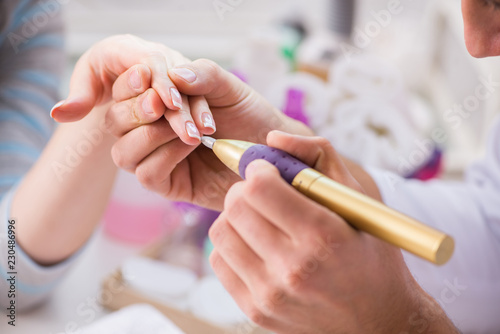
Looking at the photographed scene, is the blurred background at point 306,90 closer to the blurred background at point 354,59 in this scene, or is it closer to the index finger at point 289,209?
the blurred background at point 354,59

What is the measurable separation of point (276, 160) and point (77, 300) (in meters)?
0.35

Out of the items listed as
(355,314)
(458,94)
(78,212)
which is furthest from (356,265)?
(458,94)

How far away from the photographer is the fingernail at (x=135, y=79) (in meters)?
0.39

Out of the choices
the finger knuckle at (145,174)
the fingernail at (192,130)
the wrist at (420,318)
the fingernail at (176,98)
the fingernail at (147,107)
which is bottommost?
the wrist at (420,318)

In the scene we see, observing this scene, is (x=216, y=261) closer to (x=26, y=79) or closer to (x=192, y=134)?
(x=192, y=134)

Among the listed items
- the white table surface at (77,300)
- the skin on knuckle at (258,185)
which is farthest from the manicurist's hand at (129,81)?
the white table surface at (77,300)

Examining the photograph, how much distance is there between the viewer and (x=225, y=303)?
546mm

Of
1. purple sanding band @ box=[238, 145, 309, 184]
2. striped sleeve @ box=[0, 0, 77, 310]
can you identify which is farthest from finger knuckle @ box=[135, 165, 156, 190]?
striped sleeve @ box=[0, 0, 77, 310]

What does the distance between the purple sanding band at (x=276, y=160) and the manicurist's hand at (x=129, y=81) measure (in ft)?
0.19

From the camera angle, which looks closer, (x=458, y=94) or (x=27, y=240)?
(x=27, y=240)

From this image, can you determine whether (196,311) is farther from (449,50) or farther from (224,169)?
(449,50)

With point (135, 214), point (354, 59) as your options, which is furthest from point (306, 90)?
point (135, 214)

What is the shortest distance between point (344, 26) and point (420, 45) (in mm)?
155

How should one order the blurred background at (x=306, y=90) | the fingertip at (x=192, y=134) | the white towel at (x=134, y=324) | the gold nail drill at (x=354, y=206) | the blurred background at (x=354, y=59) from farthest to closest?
the blurred background at (x=354, y=59) < the blurred background at (x=306, y=90) < the white towel at (x=134, y=324) < the fingertip at (x=192, y=134) < the gold nail drill at (x=354, y=206)
